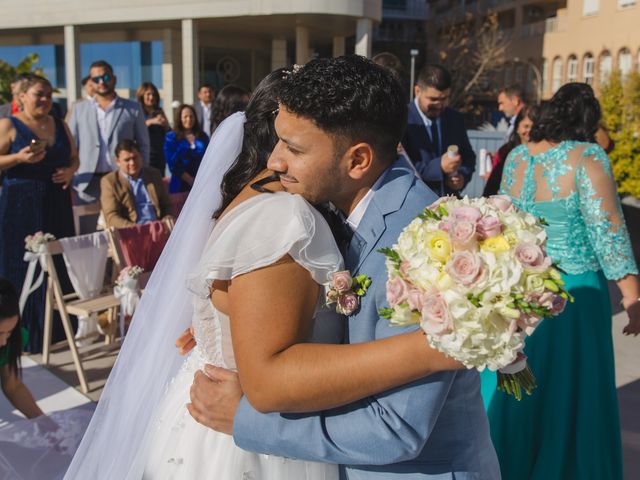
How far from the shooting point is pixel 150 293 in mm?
2225

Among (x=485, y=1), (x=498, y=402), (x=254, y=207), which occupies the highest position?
(x=485, y=1)

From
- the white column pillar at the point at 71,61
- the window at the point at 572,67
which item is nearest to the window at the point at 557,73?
the window at the point at 572,67

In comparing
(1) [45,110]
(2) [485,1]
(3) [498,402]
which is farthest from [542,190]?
(2) [485,1]

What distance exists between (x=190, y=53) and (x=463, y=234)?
2205cm

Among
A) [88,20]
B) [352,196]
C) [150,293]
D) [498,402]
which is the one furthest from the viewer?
[88,20]

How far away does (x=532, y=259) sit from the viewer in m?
1.24

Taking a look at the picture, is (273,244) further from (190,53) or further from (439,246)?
(190,53)

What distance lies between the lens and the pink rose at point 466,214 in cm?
129

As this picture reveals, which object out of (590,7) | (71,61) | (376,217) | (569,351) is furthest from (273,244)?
(590,7)

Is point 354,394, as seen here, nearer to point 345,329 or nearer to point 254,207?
point 345,329

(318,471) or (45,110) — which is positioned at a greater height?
(45,110)

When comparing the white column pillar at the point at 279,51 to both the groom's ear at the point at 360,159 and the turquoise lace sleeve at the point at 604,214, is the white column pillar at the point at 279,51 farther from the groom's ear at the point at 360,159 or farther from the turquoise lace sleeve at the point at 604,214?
the groom's ear at the point at 360,159

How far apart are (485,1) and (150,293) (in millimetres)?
42966

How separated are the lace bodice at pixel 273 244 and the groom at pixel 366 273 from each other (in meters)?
0.07
